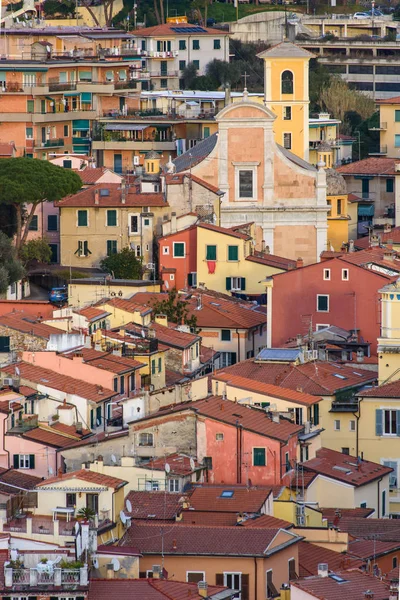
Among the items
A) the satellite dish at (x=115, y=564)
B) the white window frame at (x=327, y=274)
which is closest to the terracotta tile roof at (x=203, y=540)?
the satellite dish at (x=115, y=564)

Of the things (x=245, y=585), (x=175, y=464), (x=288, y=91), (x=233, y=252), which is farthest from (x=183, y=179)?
(x=245, y=585)

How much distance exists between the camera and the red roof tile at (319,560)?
44094mm

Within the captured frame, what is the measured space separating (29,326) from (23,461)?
417 inches

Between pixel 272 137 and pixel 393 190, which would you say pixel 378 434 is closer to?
pixel 272 137

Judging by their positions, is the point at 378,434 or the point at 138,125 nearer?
the point at 378,434

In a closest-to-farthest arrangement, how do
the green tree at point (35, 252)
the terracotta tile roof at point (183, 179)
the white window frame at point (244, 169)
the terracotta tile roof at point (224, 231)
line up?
the terracotta tile roof at point (224, 231)
the green tree at point (35, 252)
the terracotta tile roof at point (183, 179)
the white window frame at point (244, 169)

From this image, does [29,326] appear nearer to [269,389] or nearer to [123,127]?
[269,389]

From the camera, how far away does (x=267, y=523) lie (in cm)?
4475

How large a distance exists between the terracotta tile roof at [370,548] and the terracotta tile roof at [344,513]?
1534 mm

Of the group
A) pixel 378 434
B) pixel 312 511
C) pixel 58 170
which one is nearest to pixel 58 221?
pixel 58 170

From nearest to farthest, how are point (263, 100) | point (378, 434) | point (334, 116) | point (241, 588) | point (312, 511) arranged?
point (241, 588) < point (312, 511) < point (378, 434) < point (263, 100) < point (334, 116)

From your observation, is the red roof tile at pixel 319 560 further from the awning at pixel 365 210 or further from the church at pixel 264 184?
the awning at pixel 365 210

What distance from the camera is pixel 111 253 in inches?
3027

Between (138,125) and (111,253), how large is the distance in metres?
17.3
